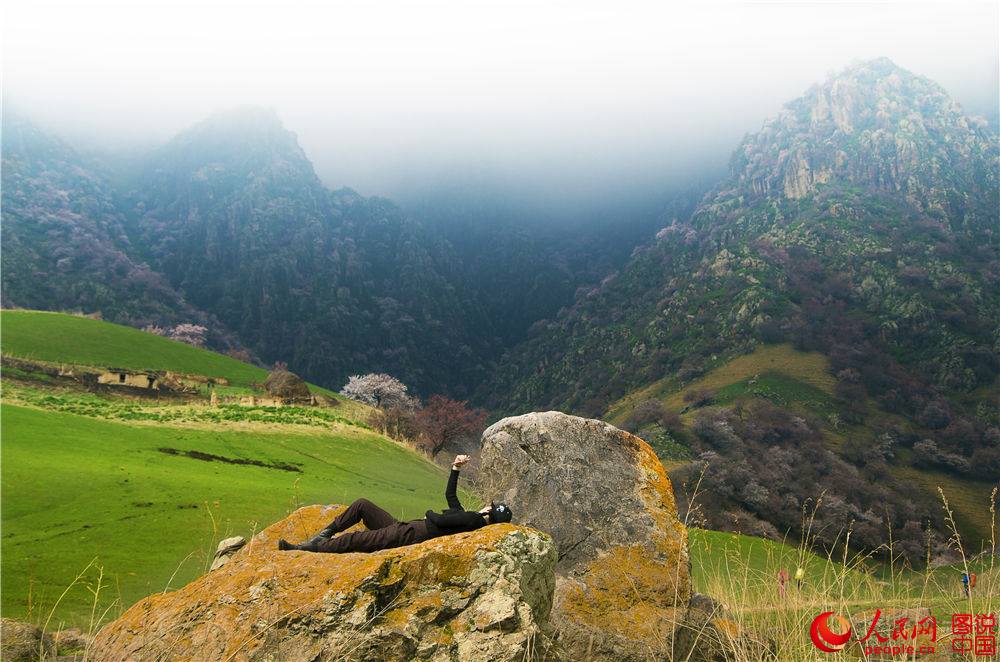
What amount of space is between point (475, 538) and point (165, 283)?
144026 mm

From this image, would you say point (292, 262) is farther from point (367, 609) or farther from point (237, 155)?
point (367, 609)

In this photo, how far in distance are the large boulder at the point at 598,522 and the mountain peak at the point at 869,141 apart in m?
149

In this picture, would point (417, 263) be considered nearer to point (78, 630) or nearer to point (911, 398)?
point (911, 398)

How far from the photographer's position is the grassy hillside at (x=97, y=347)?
121ft

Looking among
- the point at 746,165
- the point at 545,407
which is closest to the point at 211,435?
the point at 545,407

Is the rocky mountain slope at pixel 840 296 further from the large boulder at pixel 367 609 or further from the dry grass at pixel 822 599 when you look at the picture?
the large boulder at pixel 367 609

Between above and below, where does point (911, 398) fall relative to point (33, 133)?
below

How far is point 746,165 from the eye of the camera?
161625 mm

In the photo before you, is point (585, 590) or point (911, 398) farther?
point (911, 398)

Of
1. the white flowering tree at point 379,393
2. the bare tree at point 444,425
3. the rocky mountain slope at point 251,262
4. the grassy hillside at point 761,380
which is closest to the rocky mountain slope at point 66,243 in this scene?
the rocky mountain slope at point 251,262
